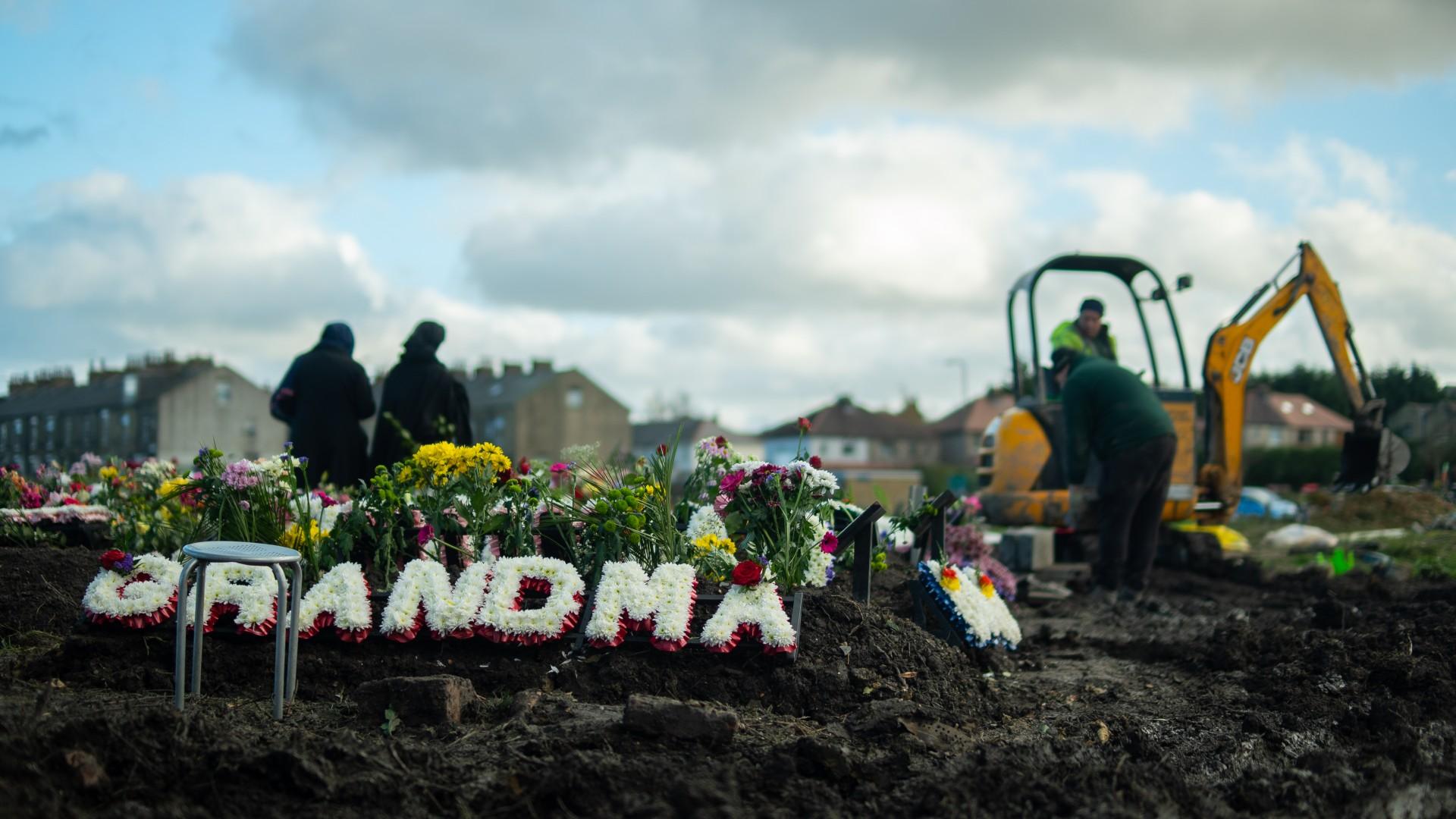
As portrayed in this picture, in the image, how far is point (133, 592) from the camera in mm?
5566

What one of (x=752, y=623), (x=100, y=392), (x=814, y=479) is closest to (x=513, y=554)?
(x=752, y=623)

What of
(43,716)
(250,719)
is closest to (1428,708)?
(250,719)

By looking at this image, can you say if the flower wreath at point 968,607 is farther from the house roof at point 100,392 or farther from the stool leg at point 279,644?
the house roof at point 100,392

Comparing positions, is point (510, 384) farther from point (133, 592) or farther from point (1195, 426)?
point (133, 592)

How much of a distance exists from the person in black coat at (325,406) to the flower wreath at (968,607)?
444 centimetres

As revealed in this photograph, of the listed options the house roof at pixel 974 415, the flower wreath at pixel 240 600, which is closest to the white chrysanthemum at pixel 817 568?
the flower wreath at pixel 240 600

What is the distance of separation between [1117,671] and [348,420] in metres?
5.58

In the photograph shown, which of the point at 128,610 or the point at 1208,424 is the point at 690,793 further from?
the point at 1208,424

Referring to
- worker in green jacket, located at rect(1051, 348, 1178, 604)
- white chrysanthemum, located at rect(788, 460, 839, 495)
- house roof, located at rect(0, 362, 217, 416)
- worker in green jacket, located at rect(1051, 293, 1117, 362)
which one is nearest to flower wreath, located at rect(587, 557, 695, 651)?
white chrysanthemum, located at rect(788, 460, 839, 495)

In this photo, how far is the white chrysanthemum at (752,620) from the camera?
17.1 feet

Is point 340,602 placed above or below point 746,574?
below

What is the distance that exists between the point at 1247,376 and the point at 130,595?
36.0ft

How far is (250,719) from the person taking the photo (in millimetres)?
4645

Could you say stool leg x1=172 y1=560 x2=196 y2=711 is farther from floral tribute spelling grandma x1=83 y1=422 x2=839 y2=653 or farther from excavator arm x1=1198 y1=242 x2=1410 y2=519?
excavator arm x1=1198 y1=242 x2=1410 y2=519
